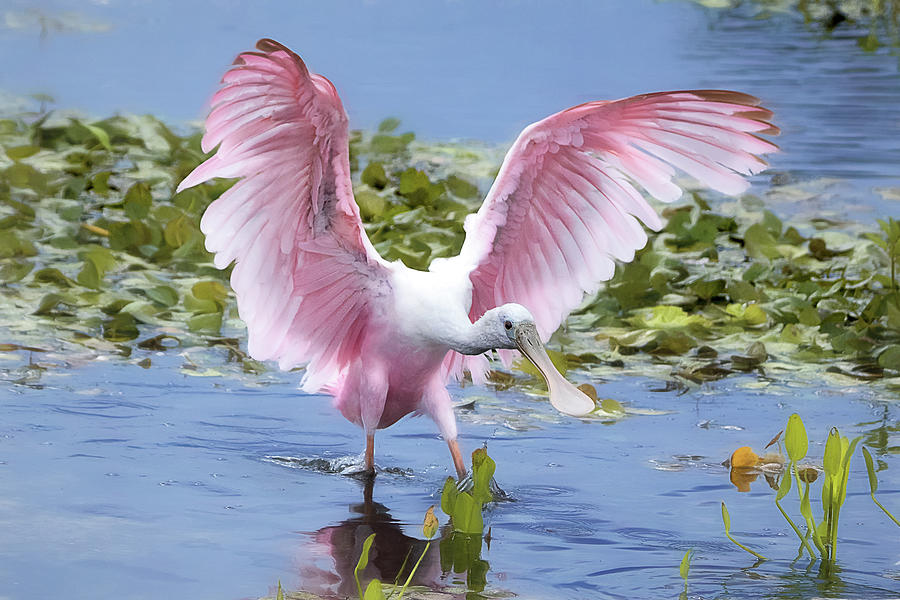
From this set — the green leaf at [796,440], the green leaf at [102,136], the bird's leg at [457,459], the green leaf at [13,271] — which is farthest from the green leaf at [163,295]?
the green leaf at [796,440]

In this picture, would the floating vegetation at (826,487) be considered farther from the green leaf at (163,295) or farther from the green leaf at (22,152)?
the green leaf at (22,152)

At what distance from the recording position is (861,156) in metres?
10.2

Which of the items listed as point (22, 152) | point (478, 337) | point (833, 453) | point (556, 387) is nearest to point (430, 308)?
point (478, 337)

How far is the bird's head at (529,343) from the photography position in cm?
451

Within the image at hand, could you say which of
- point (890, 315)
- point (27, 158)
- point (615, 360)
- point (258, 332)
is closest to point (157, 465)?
point (258, 332)

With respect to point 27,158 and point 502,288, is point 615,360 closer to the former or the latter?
point 502,288

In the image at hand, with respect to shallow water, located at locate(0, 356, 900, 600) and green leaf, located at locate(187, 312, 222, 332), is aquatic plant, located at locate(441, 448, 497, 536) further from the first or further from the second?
green leaf, located at locate(187, 312, 222, 332)

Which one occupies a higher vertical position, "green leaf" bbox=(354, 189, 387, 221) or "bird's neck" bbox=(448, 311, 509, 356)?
"green leaf" bbox=(354, 189, 387, 221)

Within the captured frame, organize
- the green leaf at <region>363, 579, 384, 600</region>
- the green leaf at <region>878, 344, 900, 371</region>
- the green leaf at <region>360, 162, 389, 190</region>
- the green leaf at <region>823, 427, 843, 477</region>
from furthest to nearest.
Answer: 1. the green leaf at <region>360, 162, 389, 190</region>
2. the green leaf at <region>878, 344, 900, 371</region>
3. the green leaf at <region>823, 427, 843, 477</region>
4. the green leaf at <region>363, 579, 384, 600</region>

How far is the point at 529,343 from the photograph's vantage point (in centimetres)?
452

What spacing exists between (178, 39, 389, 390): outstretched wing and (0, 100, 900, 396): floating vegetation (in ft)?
3.19

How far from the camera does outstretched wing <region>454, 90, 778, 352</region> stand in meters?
4.67

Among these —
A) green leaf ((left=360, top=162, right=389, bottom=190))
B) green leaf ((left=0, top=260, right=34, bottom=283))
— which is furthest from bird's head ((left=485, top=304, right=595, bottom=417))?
green leaf ((left=360, top=162, right=389, bottom=190))

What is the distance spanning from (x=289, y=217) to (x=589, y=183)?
105cm
